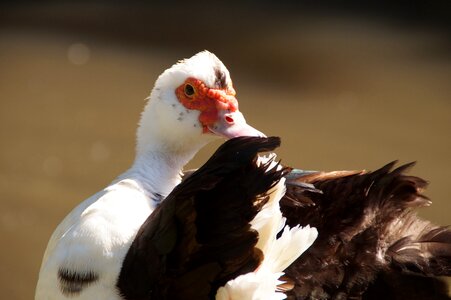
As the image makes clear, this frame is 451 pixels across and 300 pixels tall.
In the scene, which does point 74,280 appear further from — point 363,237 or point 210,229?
point 363,237

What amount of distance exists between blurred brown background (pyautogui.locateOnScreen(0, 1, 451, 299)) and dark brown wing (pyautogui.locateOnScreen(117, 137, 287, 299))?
1.66 meters

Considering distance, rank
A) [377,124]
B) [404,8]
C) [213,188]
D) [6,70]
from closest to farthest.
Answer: [213,188], [377,124], [6,70], [404,8]

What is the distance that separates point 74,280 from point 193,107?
0.65 meters

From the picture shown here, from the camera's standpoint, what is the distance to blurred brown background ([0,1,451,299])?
4.41 metres

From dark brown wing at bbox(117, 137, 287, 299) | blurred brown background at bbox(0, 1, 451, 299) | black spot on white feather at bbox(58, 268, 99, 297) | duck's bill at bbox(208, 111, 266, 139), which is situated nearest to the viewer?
dark brown wing at bbox(117, 137, 287, 299)

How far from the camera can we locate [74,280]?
2.20m

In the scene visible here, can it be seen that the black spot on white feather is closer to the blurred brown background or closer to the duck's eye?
the duck's eye

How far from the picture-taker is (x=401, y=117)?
4984 millimetres

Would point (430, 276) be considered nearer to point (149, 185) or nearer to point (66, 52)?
point (149, 185)

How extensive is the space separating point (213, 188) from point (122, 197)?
Answer: 42 cm

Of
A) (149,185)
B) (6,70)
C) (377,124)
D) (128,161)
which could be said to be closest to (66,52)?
(6,70)

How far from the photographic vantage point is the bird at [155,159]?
2.24 meters

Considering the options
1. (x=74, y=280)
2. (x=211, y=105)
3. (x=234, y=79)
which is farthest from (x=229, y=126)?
(x=234, y=79)

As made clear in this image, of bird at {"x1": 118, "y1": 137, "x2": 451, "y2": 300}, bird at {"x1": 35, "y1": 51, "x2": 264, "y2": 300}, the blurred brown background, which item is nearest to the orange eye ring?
bird at {"x1": 35, "y1": 51, "x2": 264, "y2": 300}
